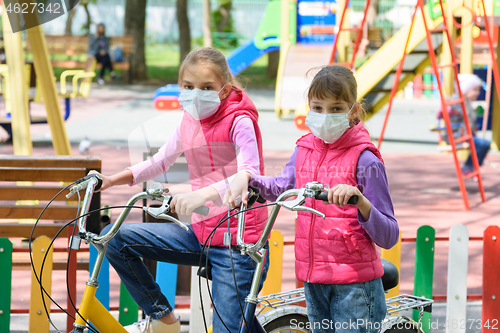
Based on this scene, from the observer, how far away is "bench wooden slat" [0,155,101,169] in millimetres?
4094

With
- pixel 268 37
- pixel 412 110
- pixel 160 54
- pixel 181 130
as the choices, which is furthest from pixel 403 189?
pixel 160 54

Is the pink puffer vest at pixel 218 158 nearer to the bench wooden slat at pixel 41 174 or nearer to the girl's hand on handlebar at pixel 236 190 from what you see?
the girl's hand on handlebar at pixel 236 190

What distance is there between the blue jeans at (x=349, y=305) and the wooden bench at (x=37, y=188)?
6.62ft

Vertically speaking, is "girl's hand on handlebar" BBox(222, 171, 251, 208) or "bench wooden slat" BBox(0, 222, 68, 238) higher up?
"girl's hand on handlebar" BBox(222, 171, 251, 208)

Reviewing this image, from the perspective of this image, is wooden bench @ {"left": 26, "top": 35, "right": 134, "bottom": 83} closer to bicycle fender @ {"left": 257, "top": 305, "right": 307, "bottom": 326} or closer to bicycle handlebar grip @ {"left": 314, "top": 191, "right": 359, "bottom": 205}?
bicycle fender @ {"left": 257, "top": 305, "right": 307, "bottom": 326}

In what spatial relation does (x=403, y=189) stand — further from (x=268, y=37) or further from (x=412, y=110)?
(x=412, y=110)

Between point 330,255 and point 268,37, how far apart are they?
12.3 m

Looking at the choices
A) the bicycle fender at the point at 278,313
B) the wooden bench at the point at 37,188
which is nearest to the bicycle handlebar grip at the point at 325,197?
the bicycle fender at the point at 278,313

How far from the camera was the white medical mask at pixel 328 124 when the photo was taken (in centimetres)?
232

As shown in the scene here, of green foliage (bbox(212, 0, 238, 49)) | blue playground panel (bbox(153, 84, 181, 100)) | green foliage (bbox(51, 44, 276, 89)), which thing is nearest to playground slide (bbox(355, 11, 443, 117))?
blue playground panel (bbox(153, 84, 181, 100))

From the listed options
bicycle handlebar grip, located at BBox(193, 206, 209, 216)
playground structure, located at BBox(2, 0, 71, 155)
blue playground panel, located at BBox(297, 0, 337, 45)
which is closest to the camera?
bicycle handlebar grip, located at BBox(193, 206, 209, 216)

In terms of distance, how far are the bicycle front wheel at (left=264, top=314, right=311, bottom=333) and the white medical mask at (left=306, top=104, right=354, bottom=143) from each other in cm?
94

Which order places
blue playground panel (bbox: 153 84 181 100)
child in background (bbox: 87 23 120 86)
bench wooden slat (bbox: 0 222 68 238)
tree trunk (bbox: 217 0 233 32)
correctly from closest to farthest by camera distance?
bench wooden slat (bbox: 0 222 68 238) → blue playground panel (bbox: 153 84 181 100) → child in background (bbox: 87 23 120 86) → tree trunk (bbox: 217 0 233 32)

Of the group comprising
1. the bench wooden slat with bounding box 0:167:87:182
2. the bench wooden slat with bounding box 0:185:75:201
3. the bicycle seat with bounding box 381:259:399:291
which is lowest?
the bench wooden slat with bounding box 0:185:75:201
